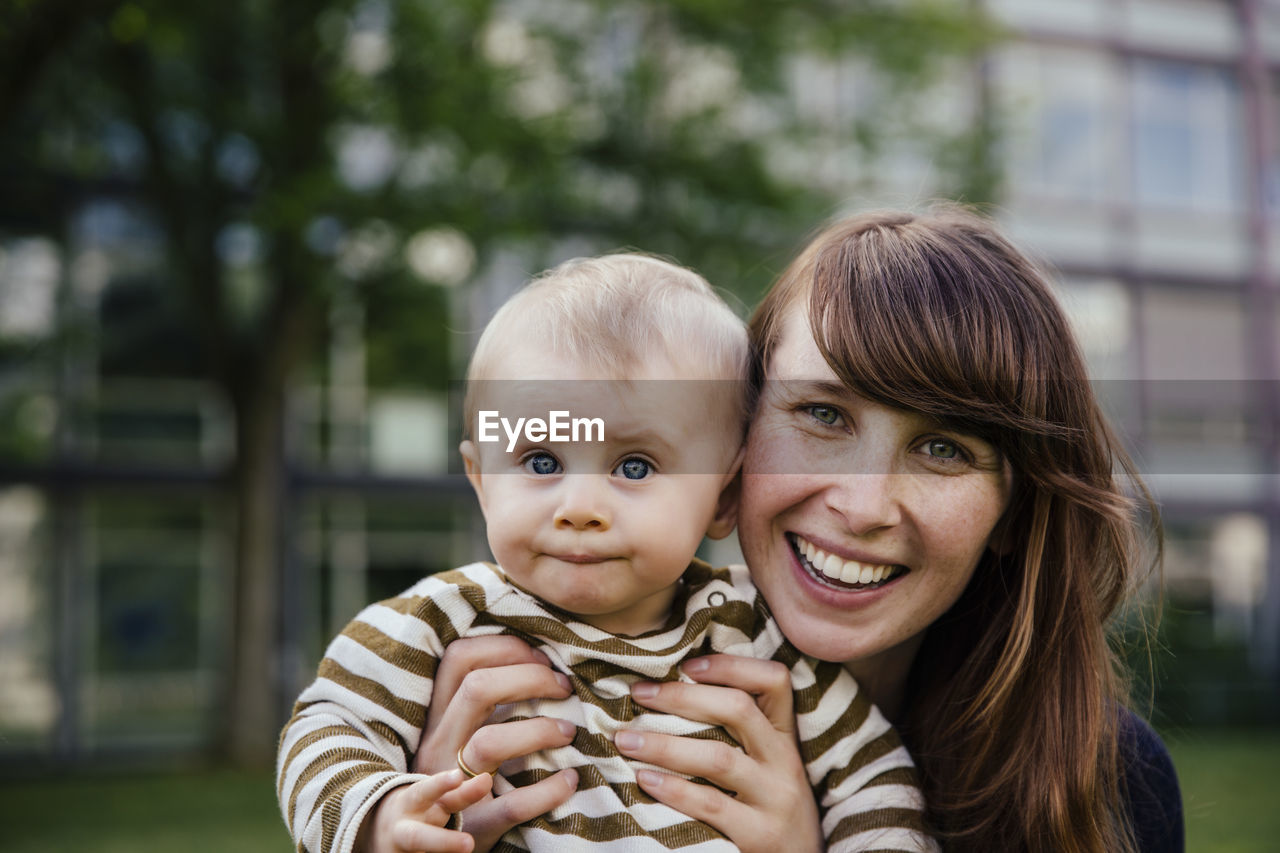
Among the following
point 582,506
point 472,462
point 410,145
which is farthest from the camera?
point 410,145

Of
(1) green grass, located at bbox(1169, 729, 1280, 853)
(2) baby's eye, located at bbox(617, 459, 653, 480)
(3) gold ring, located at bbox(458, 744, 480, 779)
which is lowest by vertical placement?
(1) green grass, located at bbox(1169, 729, 1280, 853)

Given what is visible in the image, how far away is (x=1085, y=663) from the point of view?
6.51ft

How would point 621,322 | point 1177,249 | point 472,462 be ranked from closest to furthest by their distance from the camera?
point 621,322, point 472,462, point 1177,249

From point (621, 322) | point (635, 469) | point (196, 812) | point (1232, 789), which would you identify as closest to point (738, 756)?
point (635, 469)

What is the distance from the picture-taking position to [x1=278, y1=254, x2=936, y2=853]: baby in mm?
1729

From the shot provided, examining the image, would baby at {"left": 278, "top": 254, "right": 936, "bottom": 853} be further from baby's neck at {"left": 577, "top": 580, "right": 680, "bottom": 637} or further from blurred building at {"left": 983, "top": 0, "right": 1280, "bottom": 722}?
blurred building at {"left": 983, "top": 0, "right": 1280, "bottom": 722}

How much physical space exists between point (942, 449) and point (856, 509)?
204 mm

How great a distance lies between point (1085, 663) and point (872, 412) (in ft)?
2.00

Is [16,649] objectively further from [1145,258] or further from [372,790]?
[1145,258]

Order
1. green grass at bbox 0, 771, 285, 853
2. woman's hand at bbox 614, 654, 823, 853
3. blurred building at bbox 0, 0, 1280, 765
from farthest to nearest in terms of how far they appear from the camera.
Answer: blurred building at bbox 0, 0, 1280, 765 < green grass at bbox 0, 771, 285, 853 < woman's hand at bbox 614, 654, 823, 853

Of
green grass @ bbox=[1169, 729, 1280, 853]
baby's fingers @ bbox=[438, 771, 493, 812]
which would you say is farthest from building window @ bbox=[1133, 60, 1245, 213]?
baby's fingers @ bbox=[438, 771, 493, 812]

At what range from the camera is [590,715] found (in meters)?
1.84

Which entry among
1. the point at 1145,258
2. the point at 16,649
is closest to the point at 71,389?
the point at 16,649

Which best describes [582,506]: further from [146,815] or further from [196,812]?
[146,815]
